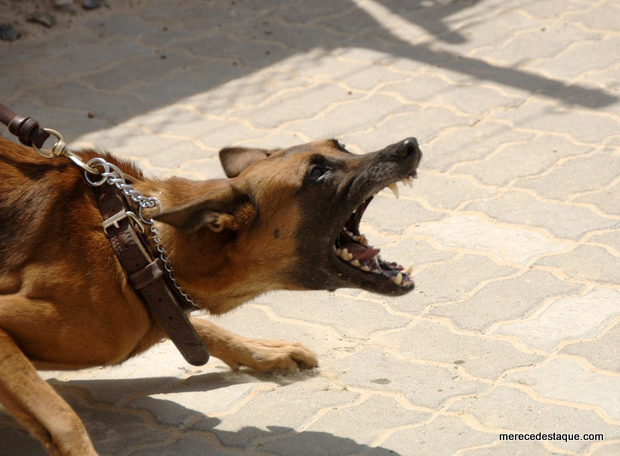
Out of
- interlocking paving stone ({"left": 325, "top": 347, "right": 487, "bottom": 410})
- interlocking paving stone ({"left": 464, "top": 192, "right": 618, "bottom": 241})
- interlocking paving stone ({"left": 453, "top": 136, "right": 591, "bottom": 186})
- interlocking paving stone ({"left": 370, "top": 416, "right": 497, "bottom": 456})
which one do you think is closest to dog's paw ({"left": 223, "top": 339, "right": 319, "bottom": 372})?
interlocking paving stone ({"left": 325, "top": 347, "right": 487, "bottom": 410})

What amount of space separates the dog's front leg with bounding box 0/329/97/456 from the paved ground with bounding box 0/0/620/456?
→ 1.24 ft

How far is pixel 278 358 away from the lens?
4.09 metres

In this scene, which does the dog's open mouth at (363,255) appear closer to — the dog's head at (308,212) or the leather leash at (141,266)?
the dog's head at (308,212)

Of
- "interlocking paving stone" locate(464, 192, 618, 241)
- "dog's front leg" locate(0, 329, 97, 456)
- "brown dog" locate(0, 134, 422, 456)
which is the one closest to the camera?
"dog's front leg" locate(0, 329, 97, 456)

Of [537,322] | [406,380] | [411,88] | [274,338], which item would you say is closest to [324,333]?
[274,338]

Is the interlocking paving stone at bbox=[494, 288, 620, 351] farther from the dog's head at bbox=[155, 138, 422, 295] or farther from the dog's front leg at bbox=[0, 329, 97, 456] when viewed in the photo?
the dog's front leg at bbox=[0, 329, 97, 456]

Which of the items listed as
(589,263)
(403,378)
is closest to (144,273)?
(403,378)

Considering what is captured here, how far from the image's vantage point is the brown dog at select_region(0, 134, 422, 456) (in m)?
3.29

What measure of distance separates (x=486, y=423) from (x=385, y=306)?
1188mm

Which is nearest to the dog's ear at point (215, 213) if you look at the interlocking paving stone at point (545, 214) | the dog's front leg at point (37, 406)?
the dog's front leg at point (37, 406)

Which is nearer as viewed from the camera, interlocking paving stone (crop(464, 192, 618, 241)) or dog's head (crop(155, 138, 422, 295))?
dog's head (crop(155, 138, 422, 295))

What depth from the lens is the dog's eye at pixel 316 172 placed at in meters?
3.49

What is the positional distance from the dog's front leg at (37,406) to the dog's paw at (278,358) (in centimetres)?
106

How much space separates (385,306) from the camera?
458cm
